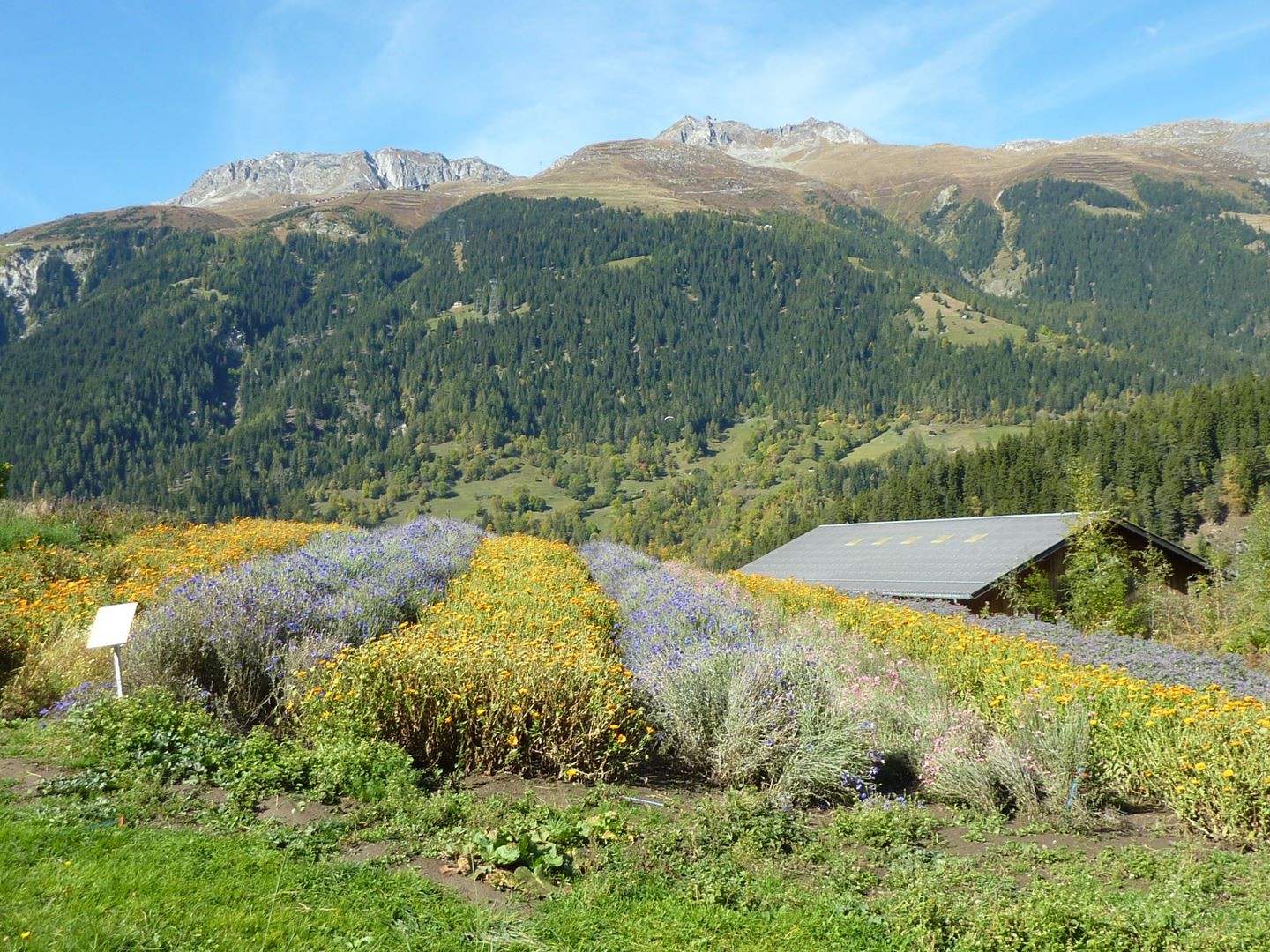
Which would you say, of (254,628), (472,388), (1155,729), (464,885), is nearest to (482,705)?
(464,885)

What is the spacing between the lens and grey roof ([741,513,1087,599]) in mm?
22062

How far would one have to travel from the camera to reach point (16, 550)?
425 inches

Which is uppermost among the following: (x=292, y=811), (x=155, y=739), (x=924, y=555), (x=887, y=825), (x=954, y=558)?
(x=155, y=739)

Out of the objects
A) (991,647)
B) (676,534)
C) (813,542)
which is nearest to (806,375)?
(676,534)

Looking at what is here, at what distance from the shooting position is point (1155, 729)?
5.50 meters

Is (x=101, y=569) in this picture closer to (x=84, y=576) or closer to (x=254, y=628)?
(x=84, y=576)

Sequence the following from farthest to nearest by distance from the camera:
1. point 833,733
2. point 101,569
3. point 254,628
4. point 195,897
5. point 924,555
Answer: point 924,555
point 101,569
point 254,628
point 833,733
point 195,897

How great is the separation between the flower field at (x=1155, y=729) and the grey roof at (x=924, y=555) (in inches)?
568

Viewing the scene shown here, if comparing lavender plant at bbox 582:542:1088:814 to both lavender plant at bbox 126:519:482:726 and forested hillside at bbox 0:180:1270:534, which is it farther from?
forested hillside at bbox 0:180:1270:534

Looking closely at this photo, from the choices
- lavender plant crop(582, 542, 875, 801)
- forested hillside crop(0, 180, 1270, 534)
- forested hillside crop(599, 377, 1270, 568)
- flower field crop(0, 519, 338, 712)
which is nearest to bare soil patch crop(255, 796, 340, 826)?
lavender plant crop(582, 542, 875, 801)

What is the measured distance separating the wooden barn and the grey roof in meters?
0.03

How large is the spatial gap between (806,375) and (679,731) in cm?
17767

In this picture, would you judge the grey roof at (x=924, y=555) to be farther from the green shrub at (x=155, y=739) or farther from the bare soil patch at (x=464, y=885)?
the green shrub at (x=155, y=739)

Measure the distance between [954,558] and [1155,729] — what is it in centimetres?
2062
